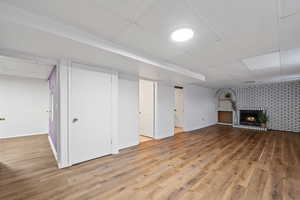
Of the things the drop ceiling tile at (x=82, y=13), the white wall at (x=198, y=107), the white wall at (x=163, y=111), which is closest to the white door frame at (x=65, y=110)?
the drop ceiling tile at (x=82, y=13)

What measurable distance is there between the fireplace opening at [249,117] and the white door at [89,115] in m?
7.35

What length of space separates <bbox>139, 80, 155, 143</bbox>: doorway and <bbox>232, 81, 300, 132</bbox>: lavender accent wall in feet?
19.1

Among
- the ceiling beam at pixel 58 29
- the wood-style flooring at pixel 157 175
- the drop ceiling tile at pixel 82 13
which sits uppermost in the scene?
the drop ceiling tile at pixel 82 13

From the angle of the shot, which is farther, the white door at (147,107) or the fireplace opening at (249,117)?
the fireplace opening at (249,117)

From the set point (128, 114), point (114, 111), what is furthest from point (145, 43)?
point (128, 114)

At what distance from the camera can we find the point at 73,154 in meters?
2.53

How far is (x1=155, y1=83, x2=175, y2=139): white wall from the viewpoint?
4.57 metres

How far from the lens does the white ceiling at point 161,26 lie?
4.11ft

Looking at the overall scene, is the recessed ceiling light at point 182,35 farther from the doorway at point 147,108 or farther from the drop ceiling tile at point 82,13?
the doorway at point 147,108

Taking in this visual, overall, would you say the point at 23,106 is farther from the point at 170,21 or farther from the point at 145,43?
the point at 170,21

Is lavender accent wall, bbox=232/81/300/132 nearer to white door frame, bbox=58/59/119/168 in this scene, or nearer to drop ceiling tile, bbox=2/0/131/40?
drop ceiling tile, bbox=2/0/131/40

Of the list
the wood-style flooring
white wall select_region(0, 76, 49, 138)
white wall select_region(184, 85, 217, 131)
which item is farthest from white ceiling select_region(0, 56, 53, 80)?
white wall select_region(184, 85, 217, 131)

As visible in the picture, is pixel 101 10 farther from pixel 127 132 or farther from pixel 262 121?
pixel 262 121

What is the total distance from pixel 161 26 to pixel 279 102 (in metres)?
7.76
